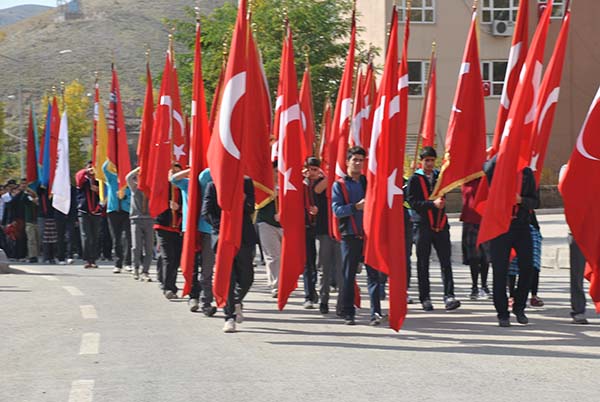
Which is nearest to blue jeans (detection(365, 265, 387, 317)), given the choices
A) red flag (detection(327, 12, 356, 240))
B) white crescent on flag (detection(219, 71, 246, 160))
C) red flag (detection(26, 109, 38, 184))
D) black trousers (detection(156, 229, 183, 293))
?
red flag (detection(327, 12, 356, 240))

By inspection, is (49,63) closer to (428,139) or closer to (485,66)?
(485,66)

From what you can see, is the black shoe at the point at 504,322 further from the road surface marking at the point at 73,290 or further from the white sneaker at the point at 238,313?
the road surface marking at the point at 73,290

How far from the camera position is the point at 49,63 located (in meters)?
137

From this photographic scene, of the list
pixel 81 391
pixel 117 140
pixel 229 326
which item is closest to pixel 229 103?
pixel 229 326

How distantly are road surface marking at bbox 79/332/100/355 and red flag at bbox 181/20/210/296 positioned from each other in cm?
201

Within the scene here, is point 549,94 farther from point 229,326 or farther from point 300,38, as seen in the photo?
point 300,38

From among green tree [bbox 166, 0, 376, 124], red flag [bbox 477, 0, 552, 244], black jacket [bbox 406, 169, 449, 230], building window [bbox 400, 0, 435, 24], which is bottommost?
black jacket [bbox 406, 169, 449, 230]

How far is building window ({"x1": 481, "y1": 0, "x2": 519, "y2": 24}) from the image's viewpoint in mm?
53125

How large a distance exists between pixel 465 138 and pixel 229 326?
11.5 ft

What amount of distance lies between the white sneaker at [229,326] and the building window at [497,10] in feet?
141

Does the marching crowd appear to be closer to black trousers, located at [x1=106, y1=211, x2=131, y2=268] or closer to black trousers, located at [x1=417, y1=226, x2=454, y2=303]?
black trousers, located at [x1=417, y1=226, x2=454, y2=303]

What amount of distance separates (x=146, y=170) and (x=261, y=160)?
4675 mm

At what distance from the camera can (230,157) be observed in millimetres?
12445

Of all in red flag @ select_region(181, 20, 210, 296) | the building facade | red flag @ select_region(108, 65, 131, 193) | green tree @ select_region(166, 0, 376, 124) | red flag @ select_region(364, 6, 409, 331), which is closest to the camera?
red flag @ select_region(364, 6, 409, 331)
